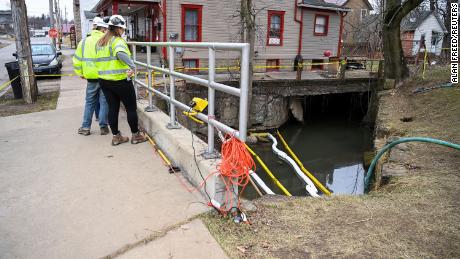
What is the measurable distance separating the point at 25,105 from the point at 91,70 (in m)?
5.48

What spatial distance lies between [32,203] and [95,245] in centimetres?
112

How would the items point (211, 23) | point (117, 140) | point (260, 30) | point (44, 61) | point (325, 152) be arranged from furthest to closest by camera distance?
A: 1. point (260, 30)
2. point (211, 23)
3. point (44, 61)
4. point (325, 152)
5. point (117, 140)

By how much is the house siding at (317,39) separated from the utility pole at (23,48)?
1539cm

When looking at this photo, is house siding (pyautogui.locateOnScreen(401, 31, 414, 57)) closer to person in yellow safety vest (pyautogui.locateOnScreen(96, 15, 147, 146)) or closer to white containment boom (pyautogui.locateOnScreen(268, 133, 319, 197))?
white containment boom (pyautogui.locateOnScreen(268, 133, 319, 197))

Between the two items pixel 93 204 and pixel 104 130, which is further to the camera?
pixel 104 130

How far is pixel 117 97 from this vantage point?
5.26 m

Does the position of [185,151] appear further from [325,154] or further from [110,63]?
[325,154]

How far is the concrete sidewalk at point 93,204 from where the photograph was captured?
289cm

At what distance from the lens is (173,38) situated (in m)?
16.9

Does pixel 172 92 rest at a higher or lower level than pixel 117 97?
higher

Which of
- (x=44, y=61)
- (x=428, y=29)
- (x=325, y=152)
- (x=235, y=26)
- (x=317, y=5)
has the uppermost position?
(x=428, y=29)

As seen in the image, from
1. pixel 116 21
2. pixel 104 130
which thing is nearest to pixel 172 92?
pixel 116 21

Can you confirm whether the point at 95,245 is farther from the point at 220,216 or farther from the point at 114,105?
the point at 114,105

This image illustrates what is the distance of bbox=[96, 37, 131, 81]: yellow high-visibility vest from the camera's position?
4.94 metres
